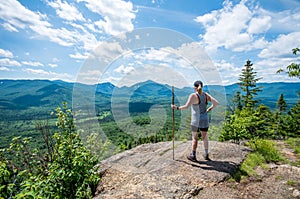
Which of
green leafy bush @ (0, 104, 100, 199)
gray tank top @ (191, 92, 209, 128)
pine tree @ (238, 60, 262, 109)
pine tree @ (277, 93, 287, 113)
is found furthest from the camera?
pine tree @ (277, 93, 287, 113)

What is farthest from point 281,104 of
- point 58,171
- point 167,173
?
point 58,171

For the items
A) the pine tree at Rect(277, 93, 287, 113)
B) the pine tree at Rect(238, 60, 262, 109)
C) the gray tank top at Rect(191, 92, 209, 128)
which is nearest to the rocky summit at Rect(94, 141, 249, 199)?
the gray tank top at Rect(191, 92, 209, 128)

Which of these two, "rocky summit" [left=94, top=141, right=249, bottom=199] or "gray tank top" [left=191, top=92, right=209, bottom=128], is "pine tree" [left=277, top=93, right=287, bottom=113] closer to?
"rocky summit" [left=94, top=141, right=249, bottom=199]

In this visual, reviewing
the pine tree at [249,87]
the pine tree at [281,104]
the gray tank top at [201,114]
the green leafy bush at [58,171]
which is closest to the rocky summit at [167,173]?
the green leafy bush at [58,171]

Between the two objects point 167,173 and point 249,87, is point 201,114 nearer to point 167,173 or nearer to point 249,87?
point 167,173

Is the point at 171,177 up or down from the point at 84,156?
down

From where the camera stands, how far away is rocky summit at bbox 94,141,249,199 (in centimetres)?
373

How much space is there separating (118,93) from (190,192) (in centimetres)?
435

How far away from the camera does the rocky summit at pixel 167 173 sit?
3.73m

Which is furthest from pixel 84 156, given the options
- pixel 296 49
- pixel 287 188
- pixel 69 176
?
pixel 296 49

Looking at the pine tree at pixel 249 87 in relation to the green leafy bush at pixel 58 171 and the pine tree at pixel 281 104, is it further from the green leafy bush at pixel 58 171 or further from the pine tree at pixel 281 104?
the green leafy bush at pixel 58 171

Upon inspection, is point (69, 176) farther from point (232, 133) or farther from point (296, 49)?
point (296, 49)

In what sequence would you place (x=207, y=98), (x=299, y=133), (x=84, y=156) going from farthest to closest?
(x=299, y=133) → (x=207, y=98) → (x=84, y=156)

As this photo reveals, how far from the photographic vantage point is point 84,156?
389 centimetres
